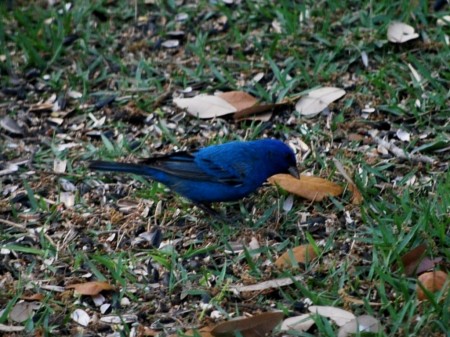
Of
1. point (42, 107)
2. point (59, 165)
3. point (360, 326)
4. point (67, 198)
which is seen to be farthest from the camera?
point (42, 107)

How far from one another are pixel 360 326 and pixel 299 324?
26 centimetres

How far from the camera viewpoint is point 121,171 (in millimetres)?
4867

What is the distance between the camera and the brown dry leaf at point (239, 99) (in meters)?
5.65

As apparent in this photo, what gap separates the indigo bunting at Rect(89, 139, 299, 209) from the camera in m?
4.82

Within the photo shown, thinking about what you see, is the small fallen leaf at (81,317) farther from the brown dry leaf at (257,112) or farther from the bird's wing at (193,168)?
the brown dry leaf at (257,112)

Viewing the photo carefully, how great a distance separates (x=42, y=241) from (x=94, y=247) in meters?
0.27

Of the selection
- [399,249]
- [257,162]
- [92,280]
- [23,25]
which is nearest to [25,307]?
[92,280]

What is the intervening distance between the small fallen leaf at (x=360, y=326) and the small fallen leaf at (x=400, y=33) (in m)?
2.51

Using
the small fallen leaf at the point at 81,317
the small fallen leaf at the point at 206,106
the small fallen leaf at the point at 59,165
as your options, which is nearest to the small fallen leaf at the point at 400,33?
the small fallen leaf at the point at 206,106

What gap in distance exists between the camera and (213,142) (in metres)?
5.45

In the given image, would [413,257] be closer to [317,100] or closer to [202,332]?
[202,332]

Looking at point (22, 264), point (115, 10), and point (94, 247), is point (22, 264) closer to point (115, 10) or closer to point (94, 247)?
point (94, 247)

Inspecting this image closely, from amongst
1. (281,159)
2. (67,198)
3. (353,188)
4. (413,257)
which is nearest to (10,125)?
(67,198)

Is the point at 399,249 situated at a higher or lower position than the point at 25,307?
higher
